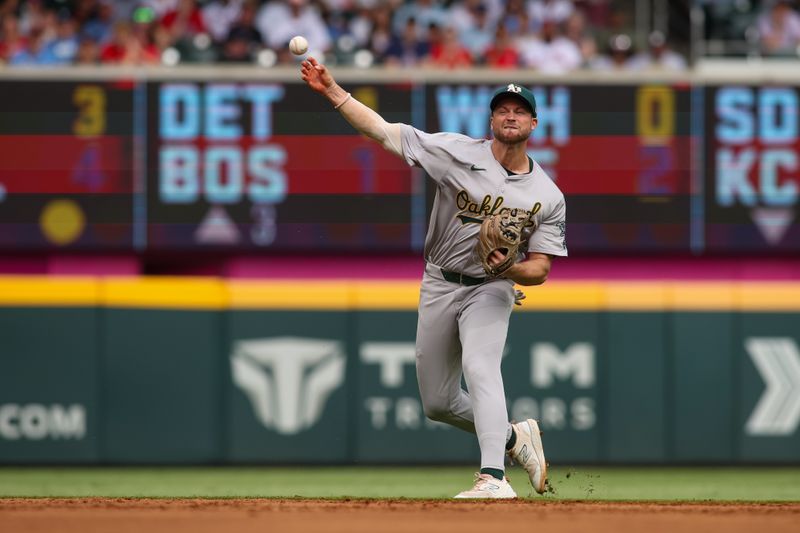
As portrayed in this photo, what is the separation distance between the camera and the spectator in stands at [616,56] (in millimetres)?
12672

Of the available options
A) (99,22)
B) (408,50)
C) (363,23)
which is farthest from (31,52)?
(408,50)

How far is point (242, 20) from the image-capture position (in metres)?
12.6

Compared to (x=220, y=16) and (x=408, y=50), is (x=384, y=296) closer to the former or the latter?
(x=408, y=50)

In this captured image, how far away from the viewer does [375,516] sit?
5742 millimetres

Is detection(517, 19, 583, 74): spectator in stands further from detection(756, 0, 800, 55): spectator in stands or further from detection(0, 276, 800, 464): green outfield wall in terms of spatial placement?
detection(0, 276, 800, 464): green outfield wall

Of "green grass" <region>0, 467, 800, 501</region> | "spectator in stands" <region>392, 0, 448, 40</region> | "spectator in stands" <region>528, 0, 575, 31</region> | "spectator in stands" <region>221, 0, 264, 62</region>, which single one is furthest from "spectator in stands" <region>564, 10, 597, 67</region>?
"green grass" <region>0, 467, 800, 501</region>

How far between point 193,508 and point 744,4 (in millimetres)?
8842

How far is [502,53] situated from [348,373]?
3.68 meters

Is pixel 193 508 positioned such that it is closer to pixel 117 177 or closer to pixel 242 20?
pixel 117 177

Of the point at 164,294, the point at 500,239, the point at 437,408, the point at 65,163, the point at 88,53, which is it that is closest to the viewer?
the point at 500,239

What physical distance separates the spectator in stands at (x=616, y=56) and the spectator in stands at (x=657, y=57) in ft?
0.21

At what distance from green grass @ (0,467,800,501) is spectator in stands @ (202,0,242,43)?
425cm

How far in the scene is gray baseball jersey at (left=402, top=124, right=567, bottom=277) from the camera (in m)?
6.46

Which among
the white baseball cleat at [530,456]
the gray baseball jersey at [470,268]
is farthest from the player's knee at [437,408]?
the white baseball cleat at [530,456]
